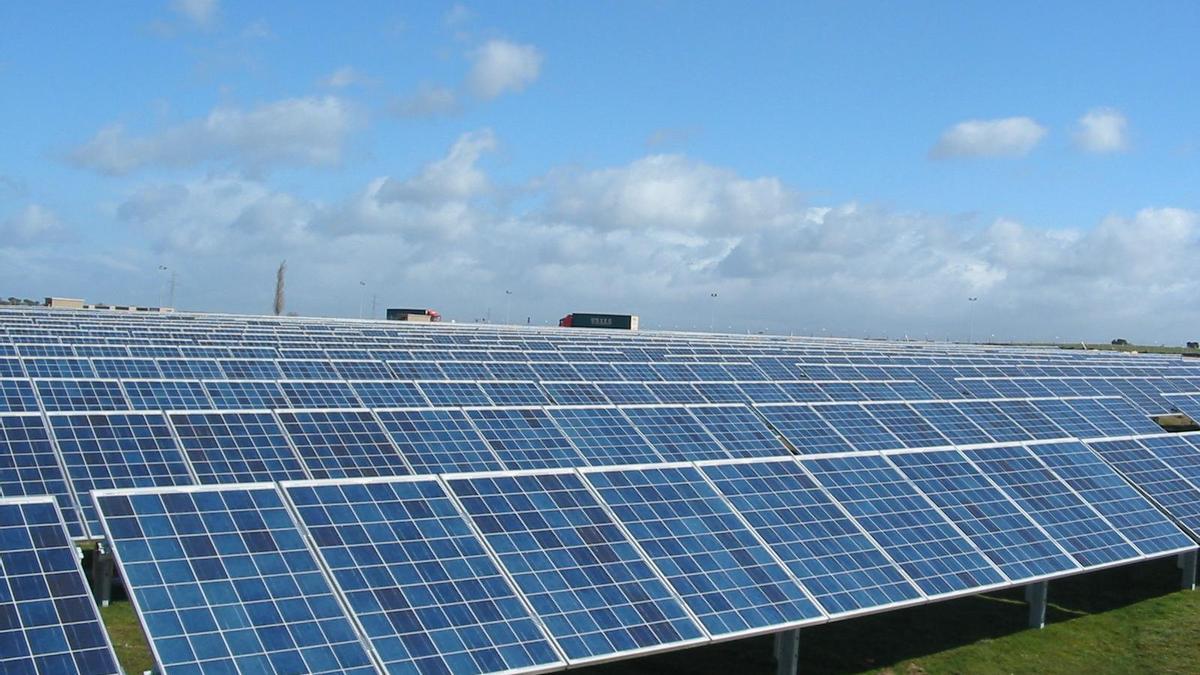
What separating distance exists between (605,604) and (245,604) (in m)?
5.60

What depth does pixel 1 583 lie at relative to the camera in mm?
12547

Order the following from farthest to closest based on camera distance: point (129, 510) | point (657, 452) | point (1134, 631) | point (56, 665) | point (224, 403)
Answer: point (224, 403) < point (657, 452) < point (1134, 631) < point (129, 510) < point (56, 665)

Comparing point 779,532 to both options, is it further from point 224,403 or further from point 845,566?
point 224,403

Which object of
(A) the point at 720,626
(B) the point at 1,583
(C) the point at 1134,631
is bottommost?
(C) the point at 1134,631

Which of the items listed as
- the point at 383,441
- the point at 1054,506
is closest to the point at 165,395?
the point at 383,441

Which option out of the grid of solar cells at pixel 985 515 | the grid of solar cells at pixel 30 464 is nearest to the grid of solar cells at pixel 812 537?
the grid of solar cells at pixel 985 515

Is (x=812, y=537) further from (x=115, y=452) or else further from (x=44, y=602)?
(x=115, y=452)

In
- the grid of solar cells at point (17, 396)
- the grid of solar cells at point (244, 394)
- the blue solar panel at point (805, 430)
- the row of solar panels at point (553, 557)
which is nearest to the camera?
the row of solar panels at point (553, 557)

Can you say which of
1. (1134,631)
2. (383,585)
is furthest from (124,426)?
(1134,631)

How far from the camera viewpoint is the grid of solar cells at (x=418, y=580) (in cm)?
1423

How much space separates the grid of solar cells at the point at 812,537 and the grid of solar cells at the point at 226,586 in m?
8.97

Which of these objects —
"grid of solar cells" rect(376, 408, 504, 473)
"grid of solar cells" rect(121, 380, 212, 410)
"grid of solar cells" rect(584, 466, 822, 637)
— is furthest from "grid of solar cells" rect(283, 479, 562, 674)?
"grid of solar cells" rect(121, 380, 212, 410)

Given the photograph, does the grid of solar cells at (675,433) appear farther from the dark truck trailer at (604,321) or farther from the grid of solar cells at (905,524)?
the dark truck trailer at (604,321)

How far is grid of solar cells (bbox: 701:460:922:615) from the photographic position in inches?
745
